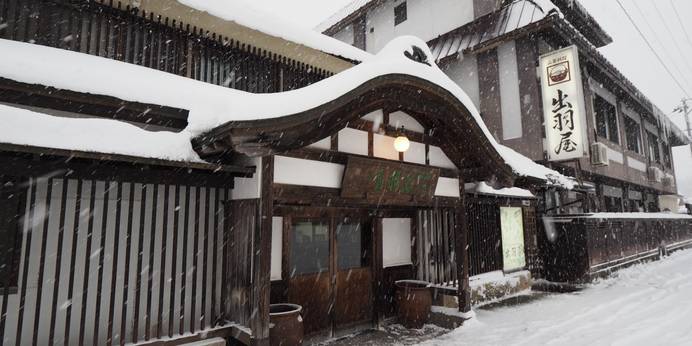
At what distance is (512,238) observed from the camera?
12.6 metres

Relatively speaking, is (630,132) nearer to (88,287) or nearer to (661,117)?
(661,117)

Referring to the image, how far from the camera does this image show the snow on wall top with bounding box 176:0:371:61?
7.43m

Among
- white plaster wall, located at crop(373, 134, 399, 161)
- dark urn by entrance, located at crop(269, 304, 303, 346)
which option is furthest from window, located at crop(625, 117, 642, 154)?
dark urn by entrance, located at crop(269, 304, 303, 346)

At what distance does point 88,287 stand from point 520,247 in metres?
12.3

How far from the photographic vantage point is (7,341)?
470 cm

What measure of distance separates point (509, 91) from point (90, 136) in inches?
550

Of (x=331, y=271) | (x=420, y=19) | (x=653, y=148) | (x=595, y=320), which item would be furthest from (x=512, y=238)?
(x=653, y=148)

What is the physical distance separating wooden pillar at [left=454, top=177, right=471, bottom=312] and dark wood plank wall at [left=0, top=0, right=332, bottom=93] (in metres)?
4.82

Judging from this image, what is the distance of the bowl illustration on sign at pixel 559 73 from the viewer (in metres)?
12.7

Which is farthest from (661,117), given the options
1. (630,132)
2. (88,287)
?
(88,287)

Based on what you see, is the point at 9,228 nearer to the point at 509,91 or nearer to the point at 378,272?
the point at 378,272

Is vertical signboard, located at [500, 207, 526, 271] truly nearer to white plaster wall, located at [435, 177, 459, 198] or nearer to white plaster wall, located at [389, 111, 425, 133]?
white plaster wall, located at [435, 177, 459, 198]

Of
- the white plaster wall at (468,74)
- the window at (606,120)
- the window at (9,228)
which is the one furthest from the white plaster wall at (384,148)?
the window at (606,120)

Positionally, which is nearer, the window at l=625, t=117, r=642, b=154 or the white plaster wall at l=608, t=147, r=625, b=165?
the white plaster wall at l=608, t=147, r=625, b=165
